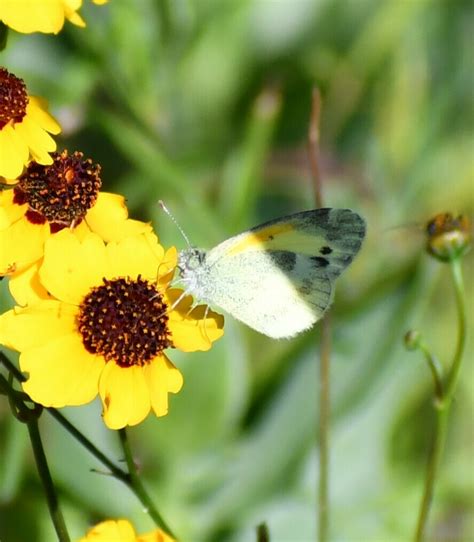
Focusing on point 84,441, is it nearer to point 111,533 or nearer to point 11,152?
point 111,533

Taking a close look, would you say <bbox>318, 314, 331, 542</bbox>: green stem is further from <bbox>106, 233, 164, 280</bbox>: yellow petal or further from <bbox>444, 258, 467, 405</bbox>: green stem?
<bbox>106, 233, 164, 280</bbox>: yellow petal

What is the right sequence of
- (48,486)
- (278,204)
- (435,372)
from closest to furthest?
(48,486) → (435,372) → (278,204)

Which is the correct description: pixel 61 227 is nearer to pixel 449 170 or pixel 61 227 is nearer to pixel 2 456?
pixel 2 456

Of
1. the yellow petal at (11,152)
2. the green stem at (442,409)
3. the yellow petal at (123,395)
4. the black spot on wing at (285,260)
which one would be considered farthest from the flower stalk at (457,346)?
the yellow petal at (11,152)

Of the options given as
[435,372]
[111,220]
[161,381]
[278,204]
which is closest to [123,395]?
[161,381]

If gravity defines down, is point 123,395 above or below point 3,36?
below

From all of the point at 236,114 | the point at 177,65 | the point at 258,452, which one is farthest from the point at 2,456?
the point at 236,114

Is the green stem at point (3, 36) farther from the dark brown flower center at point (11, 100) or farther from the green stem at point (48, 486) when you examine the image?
the green stem at point (48, 486)
